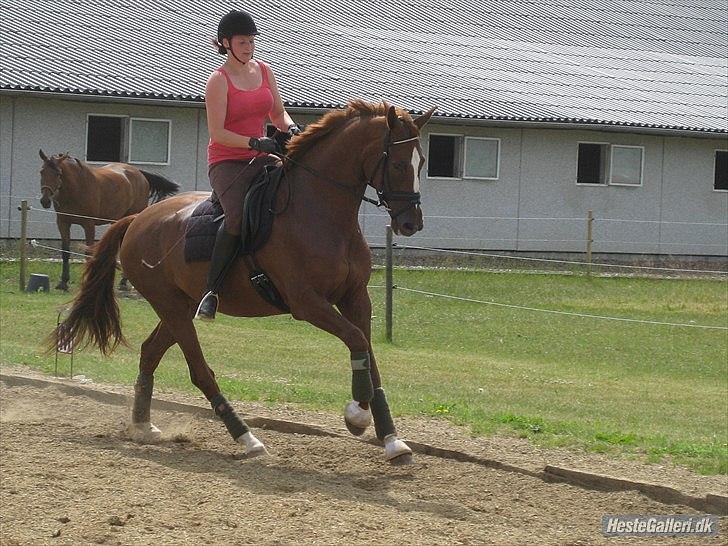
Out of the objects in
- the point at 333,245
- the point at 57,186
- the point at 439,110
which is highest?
the point at 439,110

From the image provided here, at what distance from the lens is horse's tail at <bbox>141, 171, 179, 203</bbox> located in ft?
73.5

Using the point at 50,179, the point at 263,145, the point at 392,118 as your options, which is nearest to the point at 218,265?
the point at 263,145

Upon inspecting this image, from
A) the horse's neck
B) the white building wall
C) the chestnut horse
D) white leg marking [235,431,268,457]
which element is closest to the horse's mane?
the chestnut horse

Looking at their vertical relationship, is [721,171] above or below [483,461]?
above

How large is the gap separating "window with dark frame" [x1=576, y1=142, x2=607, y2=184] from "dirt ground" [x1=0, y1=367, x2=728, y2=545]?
23.3 metres

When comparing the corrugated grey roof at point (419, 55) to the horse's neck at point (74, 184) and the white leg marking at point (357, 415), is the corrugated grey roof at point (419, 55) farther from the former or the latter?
the white leg marking at point (357, 415)

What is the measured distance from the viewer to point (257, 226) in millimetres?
8953

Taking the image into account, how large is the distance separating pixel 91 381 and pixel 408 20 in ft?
92.0

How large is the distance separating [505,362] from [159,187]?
28.5 ft

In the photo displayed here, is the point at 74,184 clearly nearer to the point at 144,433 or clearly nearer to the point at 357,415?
the point at 144,433

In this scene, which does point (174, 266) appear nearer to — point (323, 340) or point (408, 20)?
point (323, 340)

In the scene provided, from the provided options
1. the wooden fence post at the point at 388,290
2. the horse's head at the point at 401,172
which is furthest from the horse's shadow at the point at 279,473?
the wooden fence post at the point at 388,290

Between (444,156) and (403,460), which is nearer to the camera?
(403,460)

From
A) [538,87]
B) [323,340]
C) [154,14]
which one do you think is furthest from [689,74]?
[323,340]
